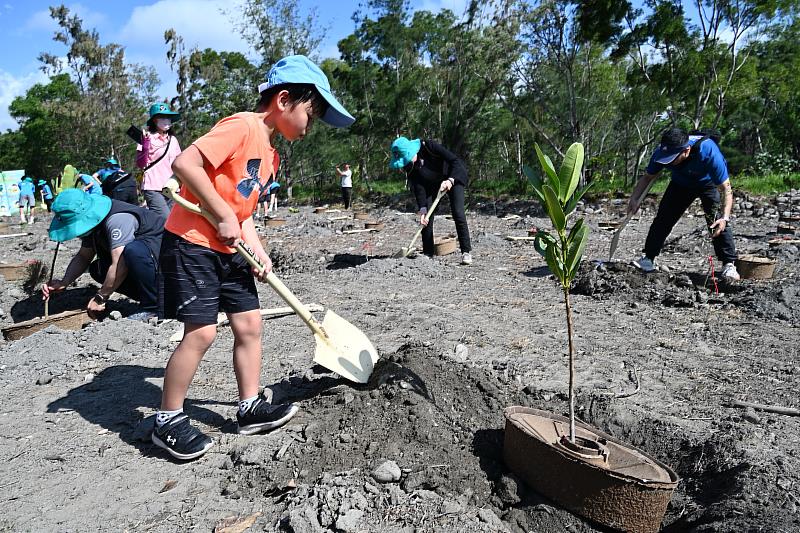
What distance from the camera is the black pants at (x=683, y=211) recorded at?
5.98 m

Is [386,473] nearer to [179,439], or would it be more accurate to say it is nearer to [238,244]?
[179,439]

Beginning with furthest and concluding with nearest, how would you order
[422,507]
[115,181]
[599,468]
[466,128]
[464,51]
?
[466,128], [464,51], [115,181], [422,507], [599,468]

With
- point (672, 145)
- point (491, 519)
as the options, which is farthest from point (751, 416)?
point (672, 145)

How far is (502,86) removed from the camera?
21.2m

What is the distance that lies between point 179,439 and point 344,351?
3.20ft

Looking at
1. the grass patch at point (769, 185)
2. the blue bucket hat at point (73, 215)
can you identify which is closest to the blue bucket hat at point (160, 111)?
the blue bucket hat at point (73, 215)

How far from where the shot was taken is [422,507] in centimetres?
218

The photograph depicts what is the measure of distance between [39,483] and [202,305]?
3.57 feet

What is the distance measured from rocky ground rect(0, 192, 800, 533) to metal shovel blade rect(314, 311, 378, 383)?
0.13 metres

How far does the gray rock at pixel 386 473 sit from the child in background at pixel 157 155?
16.2 ft

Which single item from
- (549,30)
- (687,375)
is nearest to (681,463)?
(687,375)

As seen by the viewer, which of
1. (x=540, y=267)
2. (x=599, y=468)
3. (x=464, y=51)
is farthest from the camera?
(x=464, y=51)

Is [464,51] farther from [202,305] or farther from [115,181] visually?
A: [202,305]

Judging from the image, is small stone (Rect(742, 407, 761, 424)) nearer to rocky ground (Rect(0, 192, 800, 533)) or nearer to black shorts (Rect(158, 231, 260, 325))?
rocky ground (Rect(0, 192, 800, 533))
